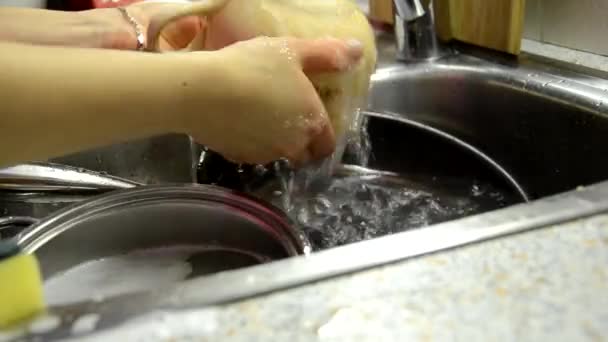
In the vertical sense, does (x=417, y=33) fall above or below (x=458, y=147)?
above

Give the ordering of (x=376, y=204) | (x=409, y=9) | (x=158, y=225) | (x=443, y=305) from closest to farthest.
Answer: (x=443, y=305) < (x=158, y=225) < (x=376, y=204) < (x=409, y=9)

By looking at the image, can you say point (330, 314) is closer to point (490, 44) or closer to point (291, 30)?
point (291, 30)

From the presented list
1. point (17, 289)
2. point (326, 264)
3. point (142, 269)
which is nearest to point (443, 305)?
point (326, 264)

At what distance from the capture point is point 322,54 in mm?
471

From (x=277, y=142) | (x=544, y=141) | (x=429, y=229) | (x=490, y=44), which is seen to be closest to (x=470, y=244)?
(x=429, y=229)

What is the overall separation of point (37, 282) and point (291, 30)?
0.92 ft

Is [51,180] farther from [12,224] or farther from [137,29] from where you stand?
[137,29]

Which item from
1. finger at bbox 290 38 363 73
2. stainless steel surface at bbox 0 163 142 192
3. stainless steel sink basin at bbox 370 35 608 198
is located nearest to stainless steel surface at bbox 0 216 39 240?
stainless steel surface at bbox 0 163 142 192

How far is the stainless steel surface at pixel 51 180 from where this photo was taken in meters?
0.62

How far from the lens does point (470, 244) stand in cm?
33

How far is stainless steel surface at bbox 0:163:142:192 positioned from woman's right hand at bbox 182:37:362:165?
0.65 feet

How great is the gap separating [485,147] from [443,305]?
492mm

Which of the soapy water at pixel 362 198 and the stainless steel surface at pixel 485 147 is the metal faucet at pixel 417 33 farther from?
the soapy water at pixel 362 198

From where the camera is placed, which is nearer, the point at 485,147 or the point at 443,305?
the point at 443,305
